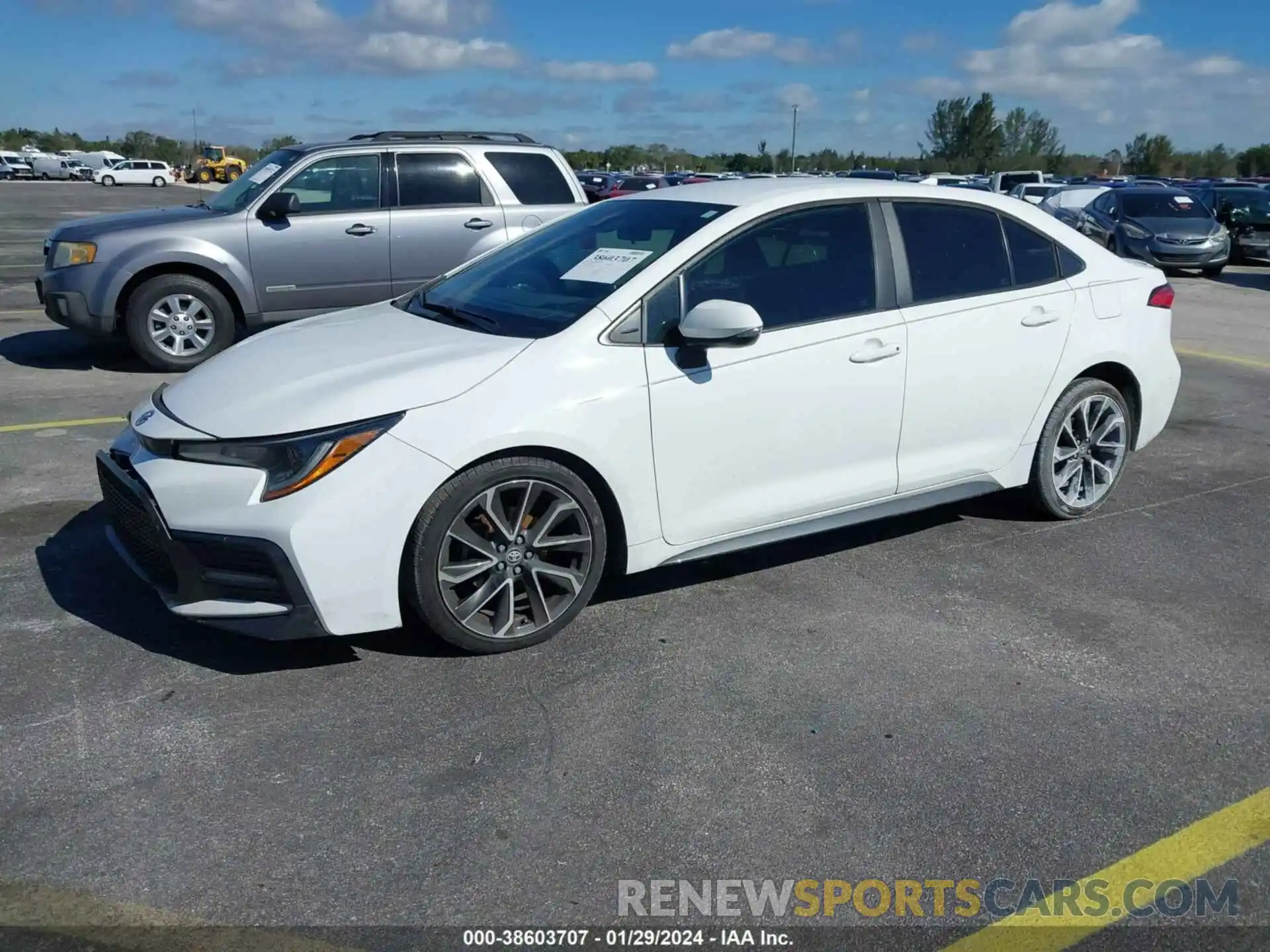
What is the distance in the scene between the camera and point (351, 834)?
2.94 m

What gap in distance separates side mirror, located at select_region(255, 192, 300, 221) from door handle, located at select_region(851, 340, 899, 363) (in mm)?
5941

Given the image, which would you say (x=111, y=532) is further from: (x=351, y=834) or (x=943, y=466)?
(x=943, y=466)

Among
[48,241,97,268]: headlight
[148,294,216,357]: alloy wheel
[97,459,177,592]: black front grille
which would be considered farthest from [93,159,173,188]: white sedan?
[97,459,177,592]: black front grille

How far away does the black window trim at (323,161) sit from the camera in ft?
29.1

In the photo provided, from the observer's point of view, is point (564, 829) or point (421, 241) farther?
point (421, 241)

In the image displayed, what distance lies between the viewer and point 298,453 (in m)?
3.55

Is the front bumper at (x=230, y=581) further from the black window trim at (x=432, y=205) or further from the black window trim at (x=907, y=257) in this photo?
the black window trim at (x=432, y=205)

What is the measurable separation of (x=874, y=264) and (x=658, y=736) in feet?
7.47

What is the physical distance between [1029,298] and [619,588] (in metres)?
2.29

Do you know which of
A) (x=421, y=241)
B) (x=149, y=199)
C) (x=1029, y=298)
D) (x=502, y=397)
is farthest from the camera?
(x=149, y=199)

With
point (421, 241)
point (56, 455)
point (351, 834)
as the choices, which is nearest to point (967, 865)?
point (351, 834)

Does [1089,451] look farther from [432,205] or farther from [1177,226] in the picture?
[1177,226]

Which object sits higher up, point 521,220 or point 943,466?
point 521,220

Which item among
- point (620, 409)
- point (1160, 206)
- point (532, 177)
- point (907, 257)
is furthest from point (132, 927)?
point (1160, 206)
